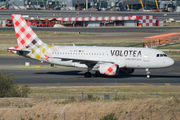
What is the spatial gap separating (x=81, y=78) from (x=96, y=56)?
3822 mm

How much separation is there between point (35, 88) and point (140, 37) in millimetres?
57747

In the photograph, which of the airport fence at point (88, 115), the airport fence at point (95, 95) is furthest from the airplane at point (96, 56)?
the airport fence at point (88, 115)

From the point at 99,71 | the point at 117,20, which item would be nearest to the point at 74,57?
the point at 99,71

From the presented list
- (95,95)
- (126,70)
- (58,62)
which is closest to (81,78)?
(58,62)

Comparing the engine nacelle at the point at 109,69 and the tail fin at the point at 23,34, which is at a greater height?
the tail fin at the point at 23,34

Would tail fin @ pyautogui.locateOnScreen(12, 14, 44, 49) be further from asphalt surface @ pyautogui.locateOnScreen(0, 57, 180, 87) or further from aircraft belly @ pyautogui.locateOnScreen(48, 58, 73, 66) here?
asphalt surface @ pyautogui.locateOnScreen(0, 57, 180, 87)

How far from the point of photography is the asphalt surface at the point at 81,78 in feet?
119

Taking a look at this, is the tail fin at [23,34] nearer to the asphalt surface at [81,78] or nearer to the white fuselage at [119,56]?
the white fuselage at [119,56]

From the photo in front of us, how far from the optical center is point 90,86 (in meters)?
34.2

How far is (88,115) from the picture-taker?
797 inches

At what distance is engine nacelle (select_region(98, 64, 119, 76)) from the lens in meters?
37.4

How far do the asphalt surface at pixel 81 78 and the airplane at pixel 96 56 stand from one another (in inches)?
53.6

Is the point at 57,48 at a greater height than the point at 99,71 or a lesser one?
greater

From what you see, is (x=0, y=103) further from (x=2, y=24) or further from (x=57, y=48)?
(x=2, y=24)
